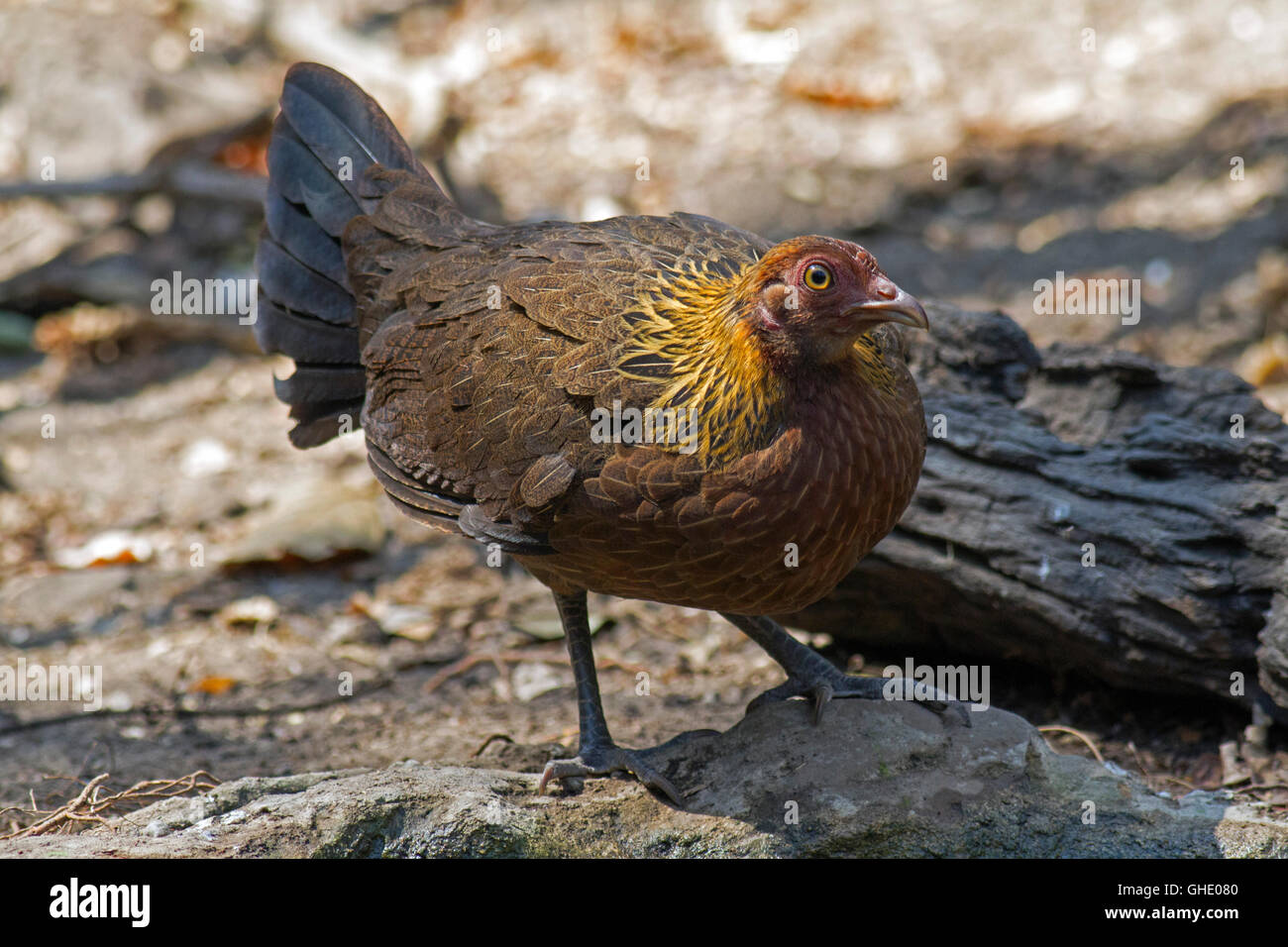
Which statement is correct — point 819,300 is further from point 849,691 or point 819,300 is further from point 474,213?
point 474,213

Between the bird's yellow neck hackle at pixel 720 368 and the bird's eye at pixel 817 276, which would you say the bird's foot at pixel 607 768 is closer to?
the bird's yellow neck hackle at pixel 720 368

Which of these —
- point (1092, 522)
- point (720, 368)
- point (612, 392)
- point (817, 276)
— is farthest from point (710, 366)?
point (1092, 522)

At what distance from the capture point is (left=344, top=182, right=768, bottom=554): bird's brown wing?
13.2 ft

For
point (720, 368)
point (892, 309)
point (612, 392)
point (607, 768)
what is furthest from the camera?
point (607, 768)

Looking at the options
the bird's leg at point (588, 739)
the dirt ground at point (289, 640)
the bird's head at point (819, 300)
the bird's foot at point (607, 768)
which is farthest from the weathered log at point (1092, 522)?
the bird's head at point (819, 300)

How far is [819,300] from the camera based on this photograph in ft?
11.9

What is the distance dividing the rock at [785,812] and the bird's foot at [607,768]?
0.05 meters

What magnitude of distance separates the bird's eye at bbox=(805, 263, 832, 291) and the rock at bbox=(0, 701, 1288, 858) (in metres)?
1.56

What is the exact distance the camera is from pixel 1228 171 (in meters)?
9.21

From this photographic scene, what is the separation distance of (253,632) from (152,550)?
45.0 inches

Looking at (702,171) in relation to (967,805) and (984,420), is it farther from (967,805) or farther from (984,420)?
(967,805)

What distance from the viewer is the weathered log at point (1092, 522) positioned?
14.7 ft

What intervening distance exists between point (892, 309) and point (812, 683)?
1567 millimetres
